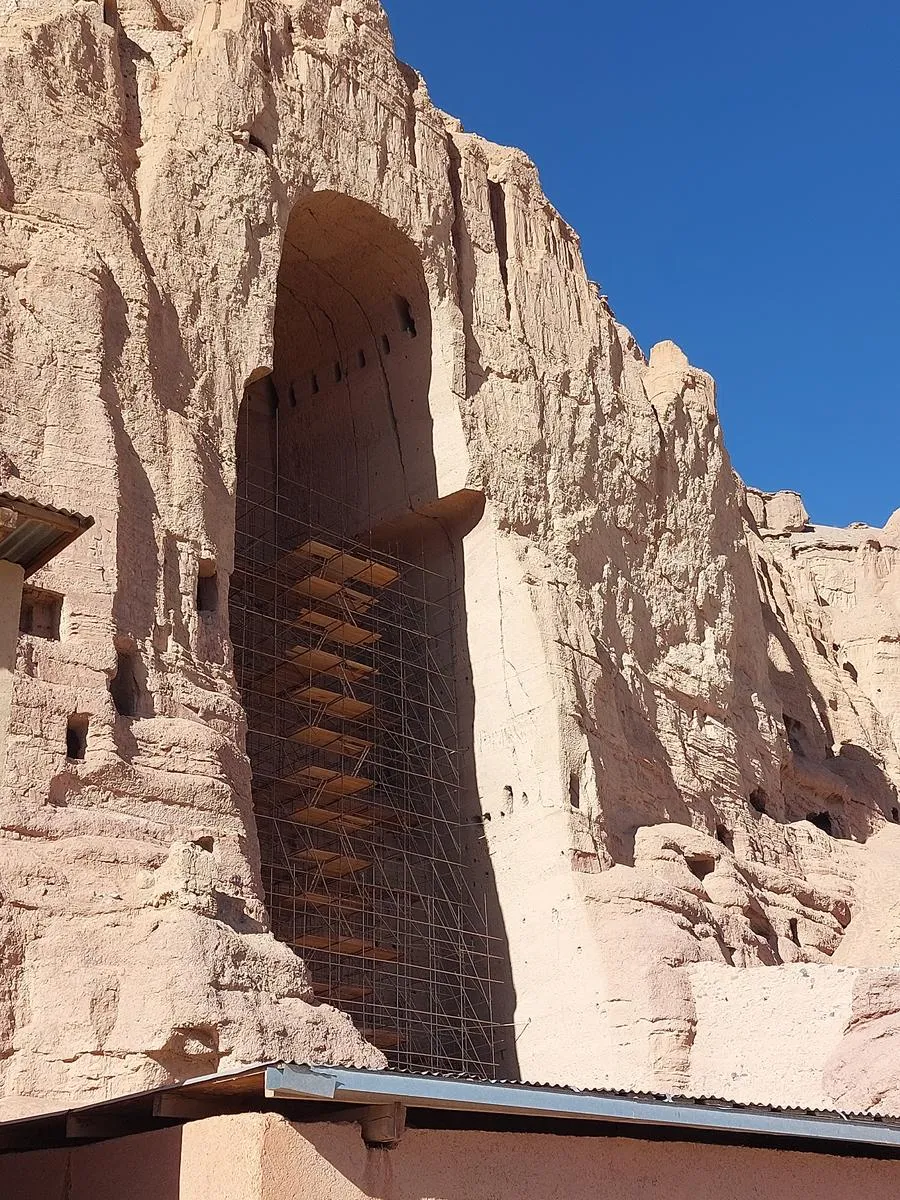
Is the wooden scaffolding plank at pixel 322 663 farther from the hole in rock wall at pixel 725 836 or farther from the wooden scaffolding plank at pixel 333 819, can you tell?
the hole in rock wall at pixel 725 836

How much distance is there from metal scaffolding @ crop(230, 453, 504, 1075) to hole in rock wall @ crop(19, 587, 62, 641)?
4171 millimetres

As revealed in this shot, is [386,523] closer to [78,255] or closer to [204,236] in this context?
[204,236]

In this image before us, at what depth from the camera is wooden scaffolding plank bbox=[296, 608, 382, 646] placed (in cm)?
2044

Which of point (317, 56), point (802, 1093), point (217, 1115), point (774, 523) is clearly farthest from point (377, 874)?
point (774, 523)

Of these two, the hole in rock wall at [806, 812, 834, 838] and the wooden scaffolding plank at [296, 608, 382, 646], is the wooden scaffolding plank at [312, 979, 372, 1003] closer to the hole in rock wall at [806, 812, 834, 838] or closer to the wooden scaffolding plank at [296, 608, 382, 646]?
the wooden scaffolding plank at [296, 608, 382, 646]

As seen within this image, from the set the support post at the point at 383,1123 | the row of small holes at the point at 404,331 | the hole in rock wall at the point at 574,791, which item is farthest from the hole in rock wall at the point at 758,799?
the support post at the point at 383,1123

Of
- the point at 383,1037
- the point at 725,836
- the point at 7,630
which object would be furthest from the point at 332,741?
the point at 7,630

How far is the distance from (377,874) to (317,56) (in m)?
10.3

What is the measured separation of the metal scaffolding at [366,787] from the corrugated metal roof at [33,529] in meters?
9.44

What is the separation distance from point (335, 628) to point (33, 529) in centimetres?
1132

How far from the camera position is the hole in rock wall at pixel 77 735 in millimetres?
14719

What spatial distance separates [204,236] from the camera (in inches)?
727

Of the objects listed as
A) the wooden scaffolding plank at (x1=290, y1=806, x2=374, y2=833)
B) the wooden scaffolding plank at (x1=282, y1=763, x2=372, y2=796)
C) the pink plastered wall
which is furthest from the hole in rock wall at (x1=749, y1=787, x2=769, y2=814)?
the pink plastered wall

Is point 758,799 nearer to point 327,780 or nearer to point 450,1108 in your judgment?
point 327,780
